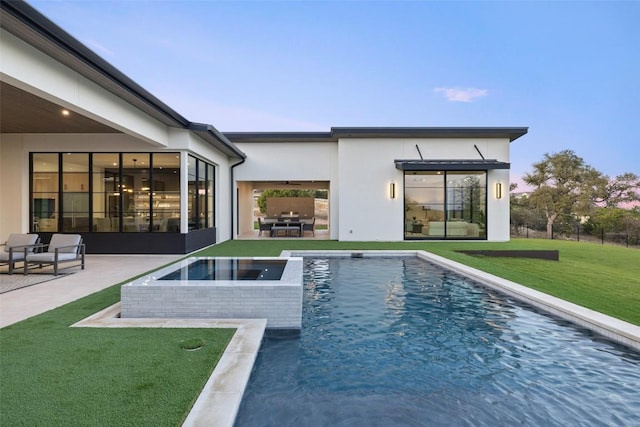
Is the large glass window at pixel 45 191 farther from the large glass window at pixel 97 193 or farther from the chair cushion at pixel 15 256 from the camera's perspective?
the chair cushion at pixel 15 256

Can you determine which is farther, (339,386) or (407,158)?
(407,158)

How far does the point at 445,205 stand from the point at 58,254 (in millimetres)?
12670

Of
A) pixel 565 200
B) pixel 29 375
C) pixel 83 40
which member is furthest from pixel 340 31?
Answer: pixel 565 200

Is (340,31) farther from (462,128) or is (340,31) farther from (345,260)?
(345,260)

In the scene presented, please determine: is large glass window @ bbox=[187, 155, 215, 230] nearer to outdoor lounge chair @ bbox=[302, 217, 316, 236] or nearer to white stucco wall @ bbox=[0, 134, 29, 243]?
white stucco wall @ bbox=[0, 134, 29, 243]

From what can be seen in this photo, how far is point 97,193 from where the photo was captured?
35.1 ft

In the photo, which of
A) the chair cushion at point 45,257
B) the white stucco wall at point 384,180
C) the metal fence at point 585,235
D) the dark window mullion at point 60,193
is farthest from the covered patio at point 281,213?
the metal fence at point 585,235

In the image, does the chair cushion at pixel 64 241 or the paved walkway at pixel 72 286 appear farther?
the chair cushion at pixel 64 241

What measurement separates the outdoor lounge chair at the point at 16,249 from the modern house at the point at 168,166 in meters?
2.35

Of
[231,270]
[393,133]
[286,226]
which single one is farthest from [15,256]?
[393,133]

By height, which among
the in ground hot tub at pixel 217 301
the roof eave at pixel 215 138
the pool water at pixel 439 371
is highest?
the roof eave at pixel 215 138

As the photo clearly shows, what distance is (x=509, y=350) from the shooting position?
12.8 ft

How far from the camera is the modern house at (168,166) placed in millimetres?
6035

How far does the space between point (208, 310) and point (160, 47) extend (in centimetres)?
1617
